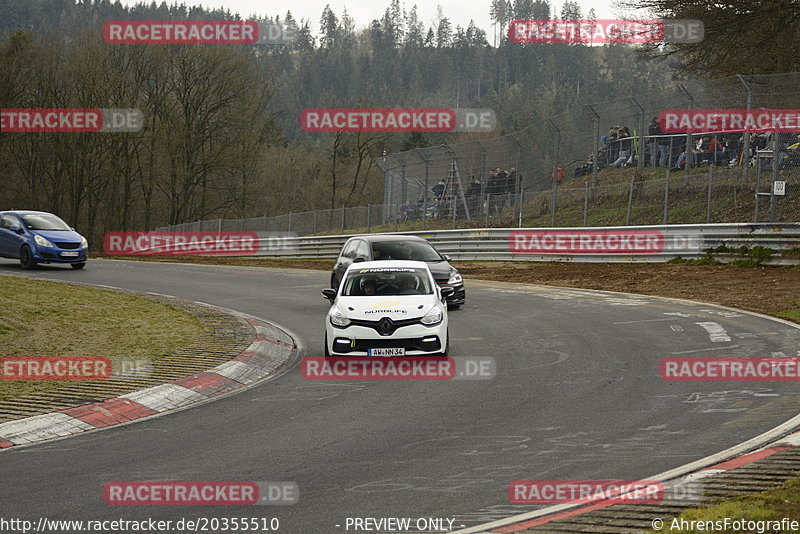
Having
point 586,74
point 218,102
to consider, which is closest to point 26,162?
point 218,102

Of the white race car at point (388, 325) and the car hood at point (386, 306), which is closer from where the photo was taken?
the white race car at point (388, 325)

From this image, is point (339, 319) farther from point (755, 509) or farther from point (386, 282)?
point (755, 509)

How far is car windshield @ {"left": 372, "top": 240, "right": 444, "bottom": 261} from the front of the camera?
1891 cm

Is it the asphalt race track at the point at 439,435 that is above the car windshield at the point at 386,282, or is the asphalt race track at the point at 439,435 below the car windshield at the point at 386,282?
below

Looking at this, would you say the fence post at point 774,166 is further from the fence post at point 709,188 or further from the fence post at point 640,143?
the fence post at point 640,143

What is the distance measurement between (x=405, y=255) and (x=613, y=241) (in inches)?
427

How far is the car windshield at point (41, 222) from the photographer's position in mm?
27797

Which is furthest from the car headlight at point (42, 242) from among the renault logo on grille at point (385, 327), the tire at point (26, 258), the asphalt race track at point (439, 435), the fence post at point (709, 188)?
the fence post at point (709, 188)

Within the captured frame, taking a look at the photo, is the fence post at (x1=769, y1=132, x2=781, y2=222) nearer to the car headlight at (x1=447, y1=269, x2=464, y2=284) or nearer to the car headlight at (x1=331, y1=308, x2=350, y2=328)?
the car headlight at (x1=447, y1=269, x2=464, y2=284)

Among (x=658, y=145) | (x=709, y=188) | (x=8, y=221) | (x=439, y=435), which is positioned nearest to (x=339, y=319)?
(x=439, y=435)

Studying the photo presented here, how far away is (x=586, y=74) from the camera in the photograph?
575 ft

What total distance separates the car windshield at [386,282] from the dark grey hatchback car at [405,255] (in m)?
4.47

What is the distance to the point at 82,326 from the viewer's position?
15.2 metres

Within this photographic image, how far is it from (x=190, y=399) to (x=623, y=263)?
19283mm
